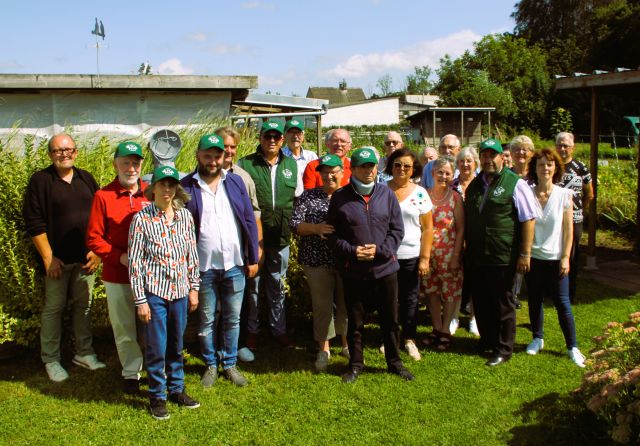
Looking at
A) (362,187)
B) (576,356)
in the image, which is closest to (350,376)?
(362,187)

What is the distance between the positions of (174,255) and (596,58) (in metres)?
41.8

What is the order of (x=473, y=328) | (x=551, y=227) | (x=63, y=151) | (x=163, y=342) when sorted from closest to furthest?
(x=163, y=342)
(x=63, y=151)
(x=551, y=227)
(x=473, y=328)

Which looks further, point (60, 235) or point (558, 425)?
point (60, 235)

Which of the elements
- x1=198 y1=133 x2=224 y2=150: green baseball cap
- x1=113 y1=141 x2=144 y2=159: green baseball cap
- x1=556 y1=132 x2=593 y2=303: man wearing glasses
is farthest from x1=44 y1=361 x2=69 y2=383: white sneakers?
x1=556 y1=132 x2=593 y2=303: man wearing glasses

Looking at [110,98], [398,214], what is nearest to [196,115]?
[110,98]

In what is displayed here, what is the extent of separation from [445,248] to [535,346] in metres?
1.23

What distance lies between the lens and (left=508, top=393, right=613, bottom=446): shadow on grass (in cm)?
379

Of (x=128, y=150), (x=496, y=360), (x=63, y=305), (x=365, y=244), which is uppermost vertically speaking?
(x=128, y=150)

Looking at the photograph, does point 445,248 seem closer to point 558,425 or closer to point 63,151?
point 558,425

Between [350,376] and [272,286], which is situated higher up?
[272,286]

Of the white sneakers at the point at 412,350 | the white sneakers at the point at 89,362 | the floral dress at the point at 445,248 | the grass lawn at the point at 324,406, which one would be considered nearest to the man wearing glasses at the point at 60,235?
the white sneakers at the point at 89,362

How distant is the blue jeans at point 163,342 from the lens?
4.18 m

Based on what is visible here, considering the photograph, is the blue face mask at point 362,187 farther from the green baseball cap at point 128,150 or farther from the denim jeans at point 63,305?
the denim jeans at point 63,305

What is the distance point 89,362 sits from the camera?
5.24m
